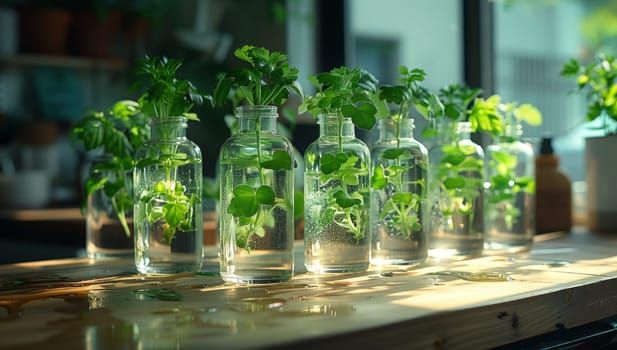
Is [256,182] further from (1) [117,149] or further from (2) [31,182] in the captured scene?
(2) [31,182]

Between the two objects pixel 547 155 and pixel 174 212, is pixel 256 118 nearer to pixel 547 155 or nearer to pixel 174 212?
pixel 174 212

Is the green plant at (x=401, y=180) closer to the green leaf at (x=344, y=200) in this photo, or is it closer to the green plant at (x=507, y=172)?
the green leaf at (x=344, y=200)

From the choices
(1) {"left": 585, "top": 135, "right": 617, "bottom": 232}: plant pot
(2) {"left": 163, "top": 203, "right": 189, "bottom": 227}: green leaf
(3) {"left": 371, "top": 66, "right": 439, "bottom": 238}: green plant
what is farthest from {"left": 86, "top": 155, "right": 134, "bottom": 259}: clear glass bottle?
Answer: (1) {"left": 585, "top": 135, "right": 617, "bottom": 232}: plant pot

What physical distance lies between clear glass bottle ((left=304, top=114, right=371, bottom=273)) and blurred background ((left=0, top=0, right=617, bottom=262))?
120 cm

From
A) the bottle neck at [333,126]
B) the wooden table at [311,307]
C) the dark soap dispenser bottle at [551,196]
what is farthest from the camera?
the dark soap dispenser bottle at [551,196]

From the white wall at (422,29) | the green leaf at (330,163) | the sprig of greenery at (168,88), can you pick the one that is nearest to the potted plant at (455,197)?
the green leaf at (330,163)

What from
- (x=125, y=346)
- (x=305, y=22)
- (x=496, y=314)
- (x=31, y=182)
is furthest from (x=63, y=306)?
(x=305, y=22)

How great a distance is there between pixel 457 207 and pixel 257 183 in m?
0.46

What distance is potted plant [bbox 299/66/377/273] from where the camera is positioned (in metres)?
1.09

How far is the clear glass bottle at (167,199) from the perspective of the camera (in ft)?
3.67

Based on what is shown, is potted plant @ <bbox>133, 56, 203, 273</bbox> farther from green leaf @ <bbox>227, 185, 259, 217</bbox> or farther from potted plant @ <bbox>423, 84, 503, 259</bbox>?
potted plant @ <bbox>423, 84, 503, 259</bbox>

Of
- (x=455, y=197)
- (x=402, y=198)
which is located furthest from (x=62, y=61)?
(x=402, y=198)

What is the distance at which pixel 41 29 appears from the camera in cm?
369

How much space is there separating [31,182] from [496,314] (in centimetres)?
263
